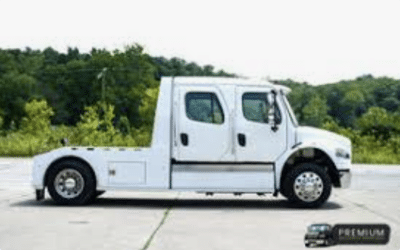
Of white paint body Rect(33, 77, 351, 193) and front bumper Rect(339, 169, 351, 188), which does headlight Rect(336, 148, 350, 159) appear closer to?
white paint body Rect(33, 77, 351, 193)

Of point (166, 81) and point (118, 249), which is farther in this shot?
point (166, 81)

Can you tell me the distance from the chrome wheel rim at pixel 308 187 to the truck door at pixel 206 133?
1.22 metres

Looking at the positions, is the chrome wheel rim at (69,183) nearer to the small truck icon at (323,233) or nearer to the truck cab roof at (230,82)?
the truck cab roof at (230,82)

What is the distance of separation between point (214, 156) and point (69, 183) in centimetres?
260

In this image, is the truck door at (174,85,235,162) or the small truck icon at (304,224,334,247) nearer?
the small truck icon at (304,224,334,247)

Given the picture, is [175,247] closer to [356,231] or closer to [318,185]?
[356,231]

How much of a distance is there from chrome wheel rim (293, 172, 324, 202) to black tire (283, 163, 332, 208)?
0.02 m

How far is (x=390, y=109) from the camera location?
54562 mm

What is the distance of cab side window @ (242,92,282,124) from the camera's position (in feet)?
42.7

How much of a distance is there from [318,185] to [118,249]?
5.85 meters

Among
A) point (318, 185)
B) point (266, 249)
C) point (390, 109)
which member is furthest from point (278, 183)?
point (390, 109)

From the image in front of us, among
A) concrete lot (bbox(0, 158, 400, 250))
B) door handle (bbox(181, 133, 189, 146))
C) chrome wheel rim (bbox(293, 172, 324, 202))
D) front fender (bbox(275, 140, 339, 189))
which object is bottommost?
concrete lot (bbox(0, 158, 400, 250))

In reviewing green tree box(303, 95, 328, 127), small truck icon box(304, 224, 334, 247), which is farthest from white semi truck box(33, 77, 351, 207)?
green tree box(303, 95, 328, 127)

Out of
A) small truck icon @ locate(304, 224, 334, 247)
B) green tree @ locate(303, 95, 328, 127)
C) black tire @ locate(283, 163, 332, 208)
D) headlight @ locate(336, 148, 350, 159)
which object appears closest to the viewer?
small truck icon @ locate(304, 224, 334, 247)
